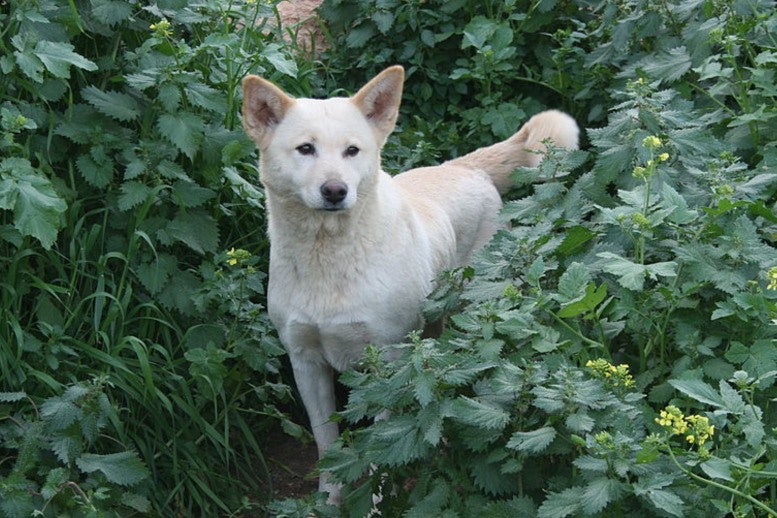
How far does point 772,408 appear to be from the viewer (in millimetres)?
3572

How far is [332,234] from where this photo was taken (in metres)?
4.57

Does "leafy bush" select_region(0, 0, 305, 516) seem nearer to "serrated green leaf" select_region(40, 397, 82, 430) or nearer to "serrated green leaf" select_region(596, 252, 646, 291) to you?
"serrated green leaf" select_region(40, 397, 82, 430)

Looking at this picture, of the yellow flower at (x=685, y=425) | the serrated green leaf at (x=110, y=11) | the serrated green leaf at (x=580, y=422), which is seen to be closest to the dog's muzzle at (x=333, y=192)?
the serrated green leaf at (x=110, y=11)

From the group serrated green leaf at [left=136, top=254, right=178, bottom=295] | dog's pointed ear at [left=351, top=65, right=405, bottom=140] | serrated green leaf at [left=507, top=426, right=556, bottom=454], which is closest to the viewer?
serrated green leaf at [left=507, top=426, right=556, bottom=454]

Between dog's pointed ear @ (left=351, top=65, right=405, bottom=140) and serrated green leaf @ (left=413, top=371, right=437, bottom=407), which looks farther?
dog's pointed ear @ (left=351, top=65, right=405, bottom=140)

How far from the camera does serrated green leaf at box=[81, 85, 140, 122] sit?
16.2 ft

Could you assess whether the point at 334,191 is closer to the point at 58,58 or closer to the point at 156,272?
the point at 156,272

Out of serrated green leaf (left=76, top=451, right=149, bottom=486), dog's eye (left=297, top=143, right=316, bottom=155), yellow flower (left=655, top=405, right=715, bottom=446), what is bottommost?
serrated green leaf (left=76, top=451, right=149, bottom=486)

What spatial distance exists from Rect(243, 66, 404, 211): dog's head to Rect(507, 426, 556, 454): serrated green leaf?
133 cm

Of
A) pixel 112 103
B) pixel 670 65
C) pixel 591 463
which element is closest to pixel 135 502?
pixel 112 103

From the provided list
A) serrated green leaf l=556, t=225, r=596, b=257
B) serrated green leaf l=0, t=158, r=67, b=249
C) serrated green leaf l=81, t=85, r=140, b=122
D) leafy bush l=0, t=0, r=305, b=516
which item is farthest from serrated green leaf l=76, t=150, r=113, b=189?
serrated green leaf l=556, t=225, r=596, b=257

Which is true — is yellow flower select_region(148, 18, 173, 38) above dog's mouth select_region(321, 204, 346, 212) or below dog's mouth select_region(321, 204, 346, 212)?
above

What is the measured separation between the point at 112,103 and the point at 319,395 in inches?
57.9

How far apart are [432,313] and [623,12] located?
2.40 meters
